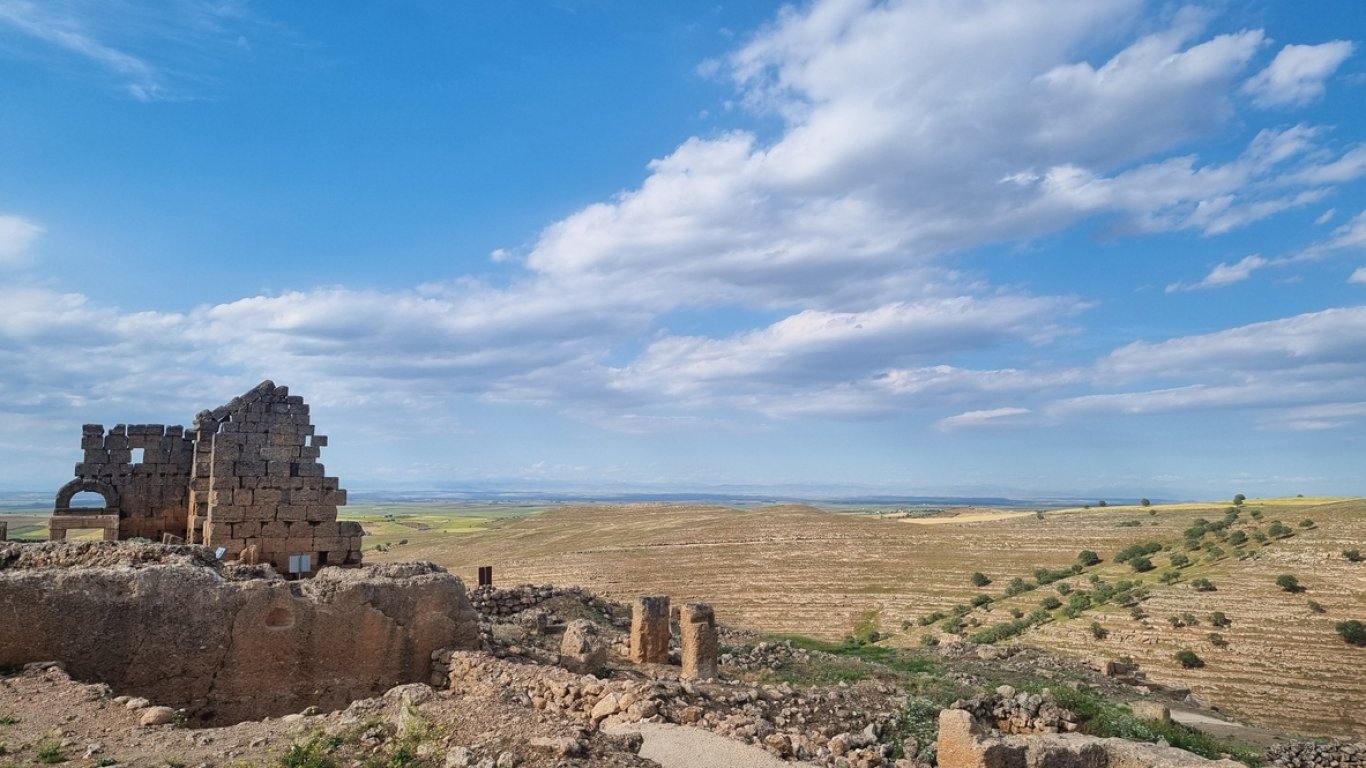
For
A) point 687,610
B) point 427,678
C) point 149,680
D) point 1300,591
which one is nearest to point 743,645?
point 687,610

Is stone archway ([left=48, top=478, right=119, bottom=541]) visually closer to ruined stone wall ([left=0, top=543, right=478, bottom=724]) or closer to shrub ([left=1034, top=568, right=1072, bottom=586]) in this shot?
ruined stone wall ([left=0, top=543, right=478, bottom=724])

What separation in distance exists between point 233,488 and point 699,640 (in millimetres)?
8510

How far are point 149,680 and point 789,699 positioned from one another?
7.14 meters

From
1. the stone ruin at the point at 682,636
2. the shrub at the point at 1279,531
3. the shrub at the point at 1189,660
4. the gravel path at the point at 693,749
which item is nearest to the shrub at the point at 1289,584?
the shrub at the point at 1189,660

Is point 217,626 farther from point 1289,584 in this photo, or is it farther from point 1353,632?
point 1289,584

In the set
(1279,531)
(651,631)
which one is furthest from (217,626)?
(1279,531)

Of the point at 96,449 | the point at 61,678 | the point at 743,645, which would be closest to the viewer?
the point at 61,678

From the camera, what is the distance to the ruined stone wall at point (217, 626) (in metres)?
8.00

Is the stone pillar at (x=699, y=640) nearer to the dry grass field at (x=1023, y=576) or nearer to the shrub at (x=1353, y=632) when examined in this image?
the dry grass field at (x=1023, y=576)

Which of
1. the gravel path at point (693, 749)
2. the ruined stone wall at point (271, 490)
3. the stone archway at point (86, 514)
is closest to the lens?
the gravel path at point (693, 749)

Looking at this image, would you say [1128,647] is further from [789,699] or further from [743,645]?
[789,699]

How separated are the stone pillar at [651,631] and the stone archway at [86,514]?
10291mm

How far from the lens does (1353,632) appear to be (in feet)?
74.0

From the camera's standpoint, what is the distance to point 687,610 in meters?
13.1
